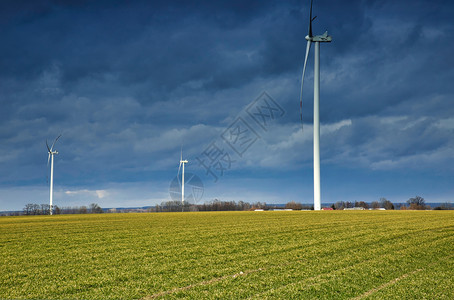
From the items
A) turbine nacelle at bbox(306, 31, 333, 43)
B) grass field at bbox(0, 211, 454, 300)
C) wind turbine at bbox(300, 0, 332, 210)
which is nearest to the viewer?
grass field at bbox(0, 211, 454, 300)

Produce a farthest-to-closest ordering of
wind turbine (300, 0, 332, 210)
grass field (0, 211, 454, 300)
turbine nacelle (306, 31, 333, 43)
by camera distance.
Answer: turbine nacelle (306, 31, 333, 43) → wind turbine (300, 0, 332, 210) → grass field (0, 211, 454, 300)

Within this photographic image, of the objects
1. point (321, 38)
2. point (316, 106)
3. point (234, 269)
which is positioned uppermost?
point (321, 38)

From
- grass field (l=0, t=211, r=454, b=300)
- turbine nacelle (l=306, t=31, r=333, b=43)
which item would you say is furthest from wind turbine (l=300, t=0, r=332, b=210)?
grass field (l=0, t=211, r=454, b=300)

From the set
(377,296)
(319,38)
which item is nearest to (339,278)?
(377,296)

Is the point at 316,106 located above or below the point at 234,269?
above

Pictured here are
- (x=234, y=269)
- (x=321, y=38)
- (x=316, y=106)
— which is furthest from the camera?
(x=321, y=38)

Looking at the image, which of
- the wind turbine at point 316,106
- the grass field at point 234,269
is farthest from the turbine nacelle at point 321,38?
the grass field at point 234,269

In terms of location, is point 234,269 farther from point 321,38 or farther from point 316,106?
point 321,38

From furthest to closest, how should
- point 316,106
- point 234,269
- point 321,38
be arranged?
point 321,38 < point 316,106 < point 234,269

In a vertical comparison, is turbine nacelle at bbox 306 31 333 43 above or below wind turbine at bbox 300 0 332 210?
above

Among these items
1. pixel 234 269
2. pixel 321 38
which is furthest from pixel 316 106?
pixel 234 269

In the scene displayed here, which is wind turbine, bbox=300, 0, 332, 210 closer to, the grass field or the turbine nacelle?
the turbine nacelle

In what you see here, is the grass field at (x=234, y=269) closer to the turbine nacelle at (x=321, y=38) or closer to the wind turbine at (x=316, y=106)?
the wind turbine at (x=316, y=106)

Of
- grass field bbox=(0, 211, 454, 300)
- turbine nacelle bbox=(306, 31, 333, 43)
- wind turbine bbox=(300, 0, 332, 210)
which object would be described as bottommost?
grass field bbox=(0, 211, 454, 300)
